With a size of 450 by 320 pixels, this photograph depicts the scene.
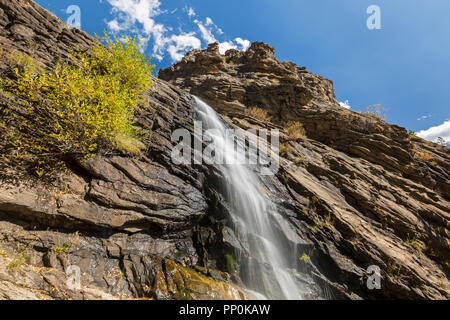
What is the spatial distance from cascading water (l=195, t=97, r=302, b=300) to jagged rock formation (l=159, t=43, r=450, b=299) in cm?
113

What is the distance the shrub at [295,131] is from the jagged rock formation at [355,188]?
1.98 feet

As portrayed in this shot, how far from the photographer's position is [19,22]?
8.88 meters

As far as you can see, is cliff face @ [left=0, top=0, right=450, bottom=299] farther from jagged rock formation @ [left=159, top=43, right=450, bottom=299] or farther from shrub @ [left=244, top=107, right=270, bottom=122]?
shrub @ [left=244, top=107, right=270, bottom=122]

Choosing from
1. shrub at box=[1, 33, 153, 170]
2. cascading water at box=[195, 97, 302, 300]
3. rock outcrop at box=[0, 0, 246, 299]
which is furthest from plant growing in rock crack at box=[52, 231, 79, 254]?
cascading water at box=[195, 97, 302, 300]

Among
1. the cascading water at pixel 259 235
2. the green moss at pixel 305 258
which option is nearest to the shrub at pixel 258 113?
the cascading water at pixel 259 235

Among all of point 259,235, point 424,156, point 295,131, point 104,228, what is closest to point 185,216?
point 104,228

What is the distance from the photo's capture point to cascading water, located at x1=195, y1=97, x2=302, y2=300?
6.70 meters

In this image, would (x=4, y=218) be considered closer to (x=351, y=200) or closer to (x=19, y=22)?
(x=19, y=22)

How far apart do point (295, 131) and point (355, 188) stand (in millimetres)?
7198

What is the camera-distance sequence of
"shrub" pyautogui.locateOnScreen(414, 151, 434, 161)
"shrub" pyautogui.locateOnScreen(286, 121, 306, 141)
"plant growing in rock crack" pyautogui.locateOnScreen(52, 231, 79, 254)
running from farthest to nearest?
"shrub" pyautogui.locateOnScreen(414, 151, 434, 161) < "shrub" pyautogui.locateOnScreen(286, 121, 306, 141) < "plant growing in rock crack" pyautogui.locateOnScreen(52, 231, 79, 254)

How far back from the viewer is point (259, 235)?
7820 mm

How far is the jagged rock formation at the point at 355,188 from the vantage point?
8289 mm

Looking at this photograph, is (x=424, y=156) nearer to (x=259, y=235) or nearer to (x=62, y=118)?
(x=259, y=235)
